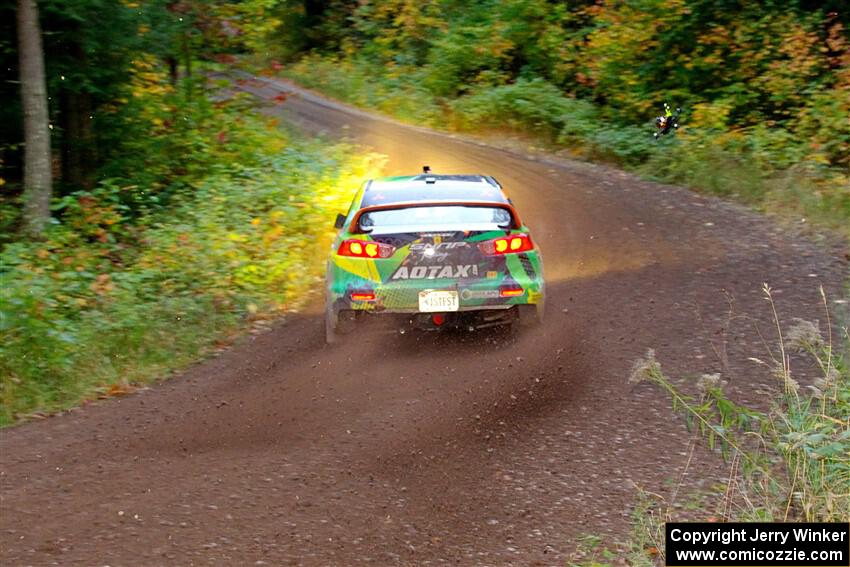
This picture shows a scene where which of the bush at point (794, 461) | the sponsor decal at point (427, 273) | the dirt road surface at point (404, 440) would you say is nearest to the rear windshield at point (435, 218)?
the sponsor decal at point (427, 273)

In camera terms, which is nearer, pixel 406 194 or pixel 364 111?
pixel 406 194

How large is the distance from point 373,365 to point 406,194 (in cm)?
172

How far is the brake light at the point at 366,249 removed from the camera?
9.10 m

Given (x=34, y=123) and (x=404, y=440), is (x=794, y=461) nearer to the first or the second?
(x=404, y=440)

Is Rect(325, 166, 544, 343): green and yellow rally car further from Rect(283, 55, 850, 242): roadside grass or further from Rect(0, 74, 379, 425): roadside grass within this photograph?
Rect(283, 55, 850, 242): roadside grass

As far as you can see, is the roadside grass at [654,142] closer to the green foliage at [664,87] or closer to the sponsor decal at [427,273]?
the green foliage at [664,87]

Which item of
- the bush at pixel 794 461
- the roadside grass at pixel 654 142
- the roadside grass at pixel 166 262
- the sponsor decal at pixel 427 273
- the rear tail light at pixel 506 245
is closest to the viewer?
the bush at pixel 794 461

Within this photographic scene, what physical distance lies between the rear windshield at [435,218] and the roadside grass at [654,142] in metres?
6.95

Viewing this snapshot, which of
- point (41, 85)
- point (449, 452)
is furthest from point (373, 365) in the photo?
point (41, 85)

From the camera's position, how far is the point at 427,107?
31.2 metres

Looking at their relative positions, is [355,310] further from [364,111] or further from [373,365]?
[364,111]

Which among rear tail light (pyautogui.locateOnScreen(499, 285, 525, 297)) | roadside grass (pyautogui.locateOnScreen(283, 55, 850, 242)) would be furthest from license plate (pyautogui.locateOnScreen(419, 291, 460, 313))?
roadside grass (pyautogui.locateOnScreen(283, 55, 850, 242))

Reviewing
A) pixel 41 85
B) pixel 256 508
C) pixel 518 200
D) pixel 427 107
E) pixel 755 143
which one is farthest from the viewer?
pixel 427 107

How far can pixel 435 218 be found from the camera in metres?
9.29
